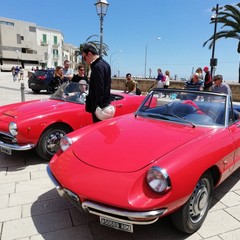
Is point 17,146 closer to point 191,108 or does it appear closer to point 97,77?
point 97,77

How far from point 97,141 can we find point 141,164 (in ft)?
2.38

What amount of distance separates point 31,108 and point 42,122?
1.90 feet

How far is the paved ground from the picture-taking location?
2.64 m

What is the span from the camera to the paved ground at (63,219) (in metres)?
2.64

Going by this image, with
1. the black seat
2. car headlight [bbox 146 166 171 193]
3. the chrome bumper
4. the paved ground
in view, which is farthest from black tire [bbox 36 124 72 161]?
car headlight [bbox 146 166 171 193]

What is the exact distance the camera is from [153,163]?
97.1 inches

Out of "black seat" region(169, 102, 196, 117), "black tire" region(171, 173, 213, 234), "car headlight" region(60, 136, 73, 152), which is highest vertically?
"black seat" region(169, 102, 196, 117)

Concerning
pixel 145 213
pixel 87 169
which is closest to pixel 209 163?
pixel 145 213

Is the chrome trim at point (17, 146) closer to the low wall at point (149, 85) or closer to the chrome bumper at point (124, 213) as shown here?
the chrome bumper at point (124, 213)

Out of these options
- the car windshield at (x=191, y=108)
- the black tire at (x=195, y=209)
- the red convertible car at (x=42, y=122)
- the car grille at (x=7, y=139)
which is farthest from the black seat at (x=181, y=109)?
the car grille at (x=7, y=139)

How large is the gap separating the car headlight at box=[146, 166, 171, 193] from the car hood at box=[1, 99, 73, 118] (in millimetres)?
2791

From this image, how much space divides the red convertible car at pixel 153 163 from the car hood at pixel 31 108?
4.99 feet

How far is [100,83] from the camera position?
154 inches

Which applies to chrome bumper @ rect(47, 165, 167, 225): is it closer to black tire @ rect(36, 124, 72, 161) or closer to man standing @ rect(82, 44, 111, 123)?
man standing @ rect(82, 44, 111, 123)
